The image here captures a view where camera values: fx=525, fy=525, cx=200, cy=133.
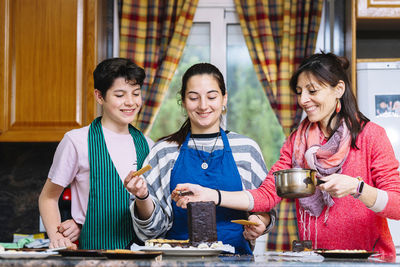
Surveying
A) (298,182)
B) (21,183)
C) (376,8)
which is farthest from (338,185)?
(21,183)

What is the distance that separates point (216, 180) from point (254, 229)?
25 cm

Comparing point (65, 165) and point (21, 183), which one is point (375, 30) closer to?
point (65, 165)

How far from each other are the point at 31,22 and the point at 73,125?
2.22ft

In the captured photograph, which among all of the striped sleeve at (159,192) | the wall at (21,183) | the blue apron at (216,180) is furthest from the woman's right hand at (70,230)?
the wall at (21,183)

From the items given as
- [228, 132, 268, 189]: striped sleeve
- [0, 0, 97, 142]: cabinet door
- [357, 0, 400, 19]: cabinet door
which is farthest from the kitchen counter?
[357, 0, 400, 19]: cabinet door

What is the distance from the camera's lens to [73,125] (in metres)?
3.03

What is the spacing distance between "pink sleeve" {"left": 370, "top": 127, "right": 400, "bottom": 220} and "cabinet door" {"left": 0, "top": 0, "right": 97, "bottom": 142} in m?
1.68

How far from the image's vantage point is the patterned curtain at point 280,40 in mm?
3496

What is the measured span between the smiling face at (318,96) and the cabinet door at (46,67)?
1418mm

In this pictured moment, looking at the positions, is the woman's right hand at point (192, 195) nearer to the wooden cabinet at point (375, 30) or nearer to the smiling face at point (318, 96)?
the smiling face at point (318, 96)

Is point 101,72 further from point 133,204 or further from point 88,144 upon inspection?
point 133,204

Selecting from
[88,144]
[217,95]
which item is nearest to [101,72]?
[88,144]

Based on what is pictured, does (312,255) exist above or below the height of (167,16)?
below

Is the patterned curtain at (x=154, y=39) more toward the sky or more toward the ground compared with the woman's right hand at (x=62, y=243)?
more toward the sky
